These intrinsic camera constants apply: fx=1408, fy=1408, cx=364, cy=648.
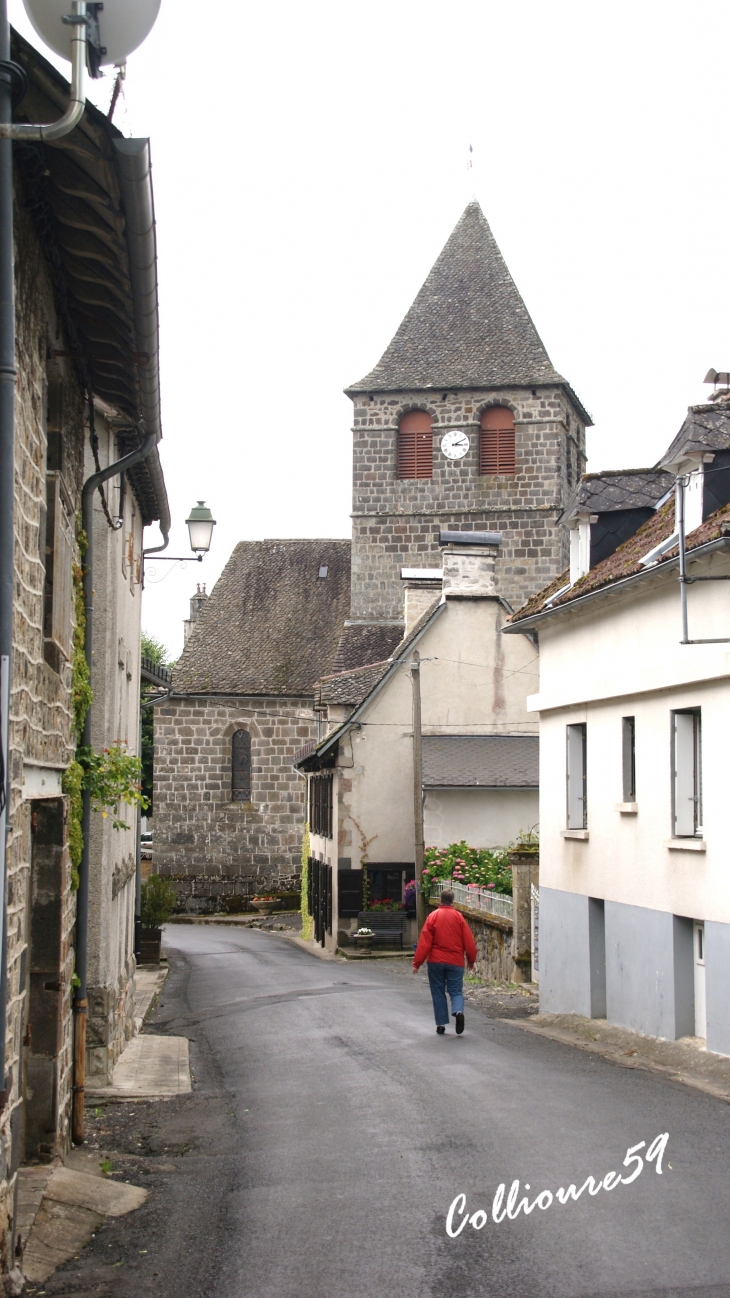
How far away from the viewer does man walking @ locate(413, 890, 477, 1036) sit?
1388 centimetres

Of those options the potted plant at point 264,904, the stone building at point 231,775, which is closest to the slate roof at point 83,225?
the potted plant at point 264,904

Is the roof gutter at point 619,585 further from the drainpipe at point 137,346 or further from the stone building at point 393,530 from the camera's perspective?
the stone building at point 393,530

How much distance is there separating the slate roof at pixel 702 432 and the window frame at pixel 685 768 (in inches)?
99.2

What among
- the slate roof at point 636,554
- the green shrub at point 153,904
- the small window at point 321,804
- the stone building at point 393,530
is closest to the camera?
the slate roof at point 636,554

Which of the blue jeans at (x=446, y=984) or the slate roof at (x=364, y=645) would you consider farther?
the slate roof at (x=364, y=645)

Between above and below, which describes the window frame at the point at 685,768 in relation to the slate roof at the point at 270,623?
below

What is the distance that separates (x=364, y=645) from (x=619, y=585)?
87.9 feet

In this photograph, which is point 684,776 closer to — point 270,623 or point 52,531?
point 52,531

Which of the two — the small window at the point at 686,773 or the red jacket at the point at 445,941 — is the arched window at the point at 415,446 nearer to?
the small window at the point at 686,773

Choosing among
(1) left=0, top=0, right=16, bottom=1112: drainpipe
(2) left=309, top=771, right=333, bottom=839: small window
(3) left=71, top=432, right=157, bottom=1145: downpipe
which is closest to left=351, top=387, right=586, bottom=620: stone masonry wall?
(2) left=309, top=771, right=333, bottom=839: small window

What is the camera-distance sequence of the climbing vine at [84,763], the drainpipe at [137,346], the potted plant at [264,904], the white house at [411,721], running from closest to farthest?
the drainpipe at [137,346], the climbing vine at [84,763], the white house at [411,721], the potted plant at [264,904]

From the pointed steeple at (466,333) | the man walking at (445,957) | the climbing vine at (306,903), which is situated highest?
the pointed steeple at (466,333)

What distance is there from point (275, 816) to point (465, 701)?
16.1m

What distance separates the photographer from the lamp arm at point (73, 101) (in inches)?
203
